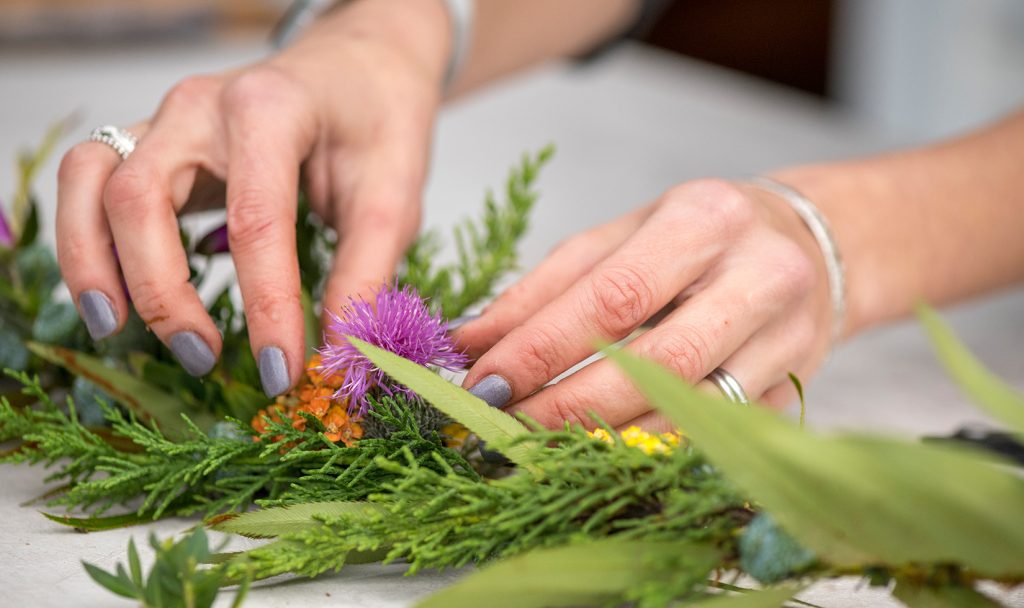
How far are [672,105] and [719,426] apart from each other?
1.44m

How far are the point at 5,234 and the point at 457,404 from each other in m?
0.37

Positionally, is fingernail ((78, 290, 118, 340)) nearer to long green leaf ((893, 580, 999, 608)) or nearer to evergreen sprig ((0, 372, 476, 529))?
evergreen sprig ((0, 372, 476, 529))

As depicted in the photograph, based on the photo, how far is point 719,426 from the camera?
0.26m

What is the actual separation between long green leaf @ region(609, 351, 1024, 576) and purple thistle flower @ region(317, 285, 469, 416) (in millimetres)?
162

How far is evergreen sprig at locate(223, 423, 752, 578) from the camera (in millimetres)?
318

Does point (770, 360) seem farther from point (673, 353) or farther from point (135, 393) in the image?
point (135, 393)

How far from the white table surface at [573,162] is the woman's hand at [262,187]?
0.32 ft

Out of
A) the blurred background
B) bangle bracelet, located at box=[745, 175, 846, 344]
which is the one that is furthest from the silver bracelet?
the blurred background

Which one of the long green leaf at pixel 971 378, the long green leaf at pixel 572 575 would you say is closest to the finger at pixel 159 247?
the long green leaf at pixel 572 575

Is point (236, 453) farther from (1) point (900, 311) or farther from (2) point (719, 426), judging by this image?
(1) point (900, 311)

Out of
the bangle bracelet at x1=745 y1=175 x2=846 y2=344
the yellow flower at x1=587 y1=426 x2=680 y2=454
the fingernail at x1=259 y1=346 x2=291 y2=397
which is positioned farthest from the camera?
the bangle bracelet at x1=745 y1=175 x2=846 y2=344

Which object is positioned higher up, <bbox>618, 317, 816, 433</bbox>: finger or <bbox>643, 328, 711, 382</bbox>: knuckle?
<bbox>643, 328, 711, 382</bbox>: knuckle

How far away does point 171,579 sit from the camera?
314mm

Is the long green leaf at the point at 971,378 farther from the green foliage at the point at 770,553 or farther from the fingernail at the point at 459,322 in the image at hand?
the fingernail at the point at 459,322
